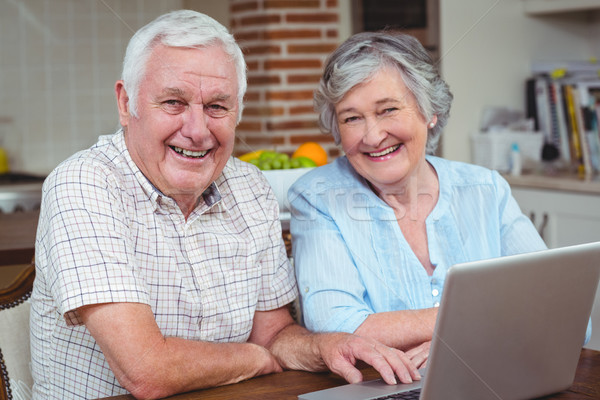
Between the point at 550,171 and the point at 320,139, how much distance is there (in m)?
0.84

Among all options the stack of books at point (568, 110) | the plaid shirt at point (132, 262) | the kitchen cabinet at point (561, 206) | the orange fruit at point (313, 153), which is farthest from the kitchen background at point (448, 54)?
the plaid shirt at point (132, 262)

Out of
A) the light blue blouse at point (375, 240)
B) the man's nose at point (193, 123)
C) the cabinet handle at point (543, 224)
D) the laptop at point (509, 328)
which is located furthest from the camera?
the cabinet handle at point (543, 224)

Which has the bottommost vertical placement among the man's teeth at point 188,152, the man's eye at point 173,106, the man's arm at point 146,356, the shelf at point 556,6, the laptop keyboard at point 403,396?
the laptop keyboard at point 403,396

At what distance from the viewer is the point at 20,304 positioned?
1281 mm

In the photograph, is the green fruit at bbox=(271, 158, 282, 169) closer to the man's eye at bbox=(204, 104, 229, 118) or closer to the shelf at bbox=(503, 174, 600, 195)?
the man's eye at bbox=(204, 104, 229, 118)

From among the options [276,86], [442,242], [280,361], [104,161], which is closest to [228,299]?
[280,361]

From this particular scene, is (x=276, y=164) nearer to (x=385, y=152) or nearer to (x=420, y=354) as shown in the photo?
(x=385, y=152)

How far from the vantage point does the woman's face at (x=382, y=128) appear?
133cm

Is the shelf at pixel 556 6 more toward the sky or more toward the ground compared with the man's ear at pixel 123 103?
more toward the sky

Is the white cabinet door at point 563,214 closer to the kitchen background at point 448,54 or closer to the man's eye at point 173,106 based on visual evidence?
the kitchen background at point 448,54

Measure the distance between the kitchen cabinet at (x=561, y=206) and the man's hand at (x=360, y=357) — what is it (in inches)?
58.5

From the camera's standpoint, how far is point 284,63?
293 centimetres

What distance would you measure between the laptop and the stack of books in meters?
1.82

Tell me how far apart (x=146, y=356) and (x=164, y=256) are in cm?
18
